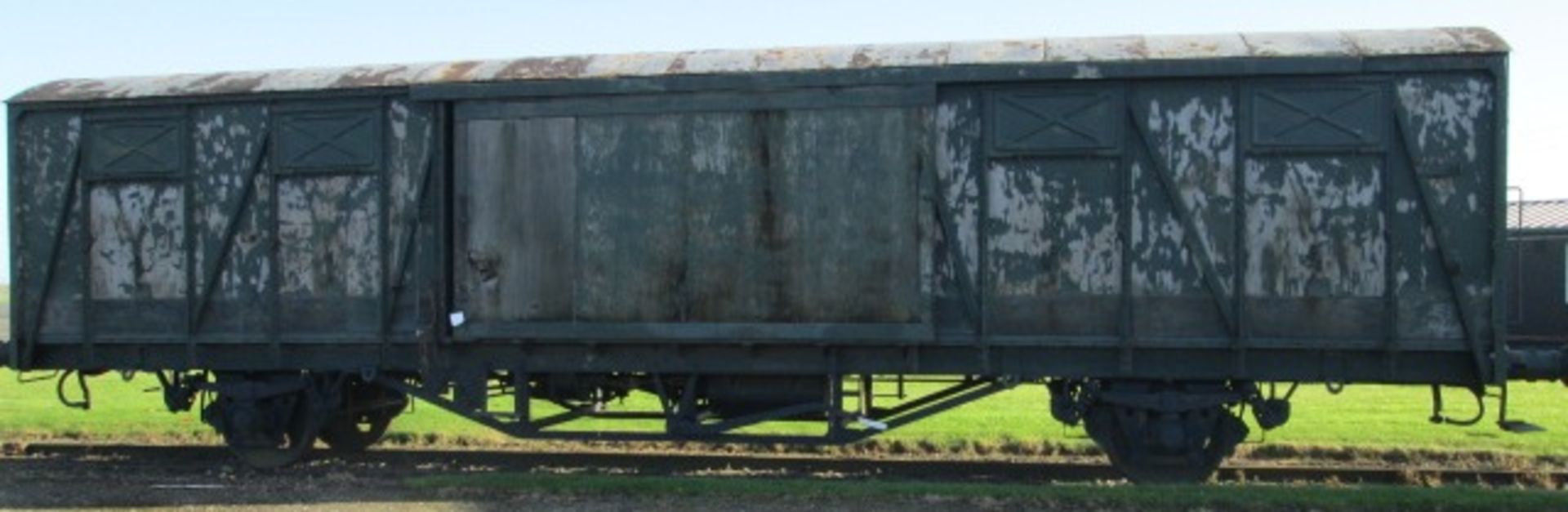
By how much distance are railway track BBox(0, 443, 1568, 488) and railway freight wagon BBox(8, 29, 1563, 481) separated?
50 cm

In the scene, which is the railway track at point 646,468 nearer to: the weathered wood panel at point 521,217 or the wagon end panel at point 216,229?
the wagon end panel at point 216,229

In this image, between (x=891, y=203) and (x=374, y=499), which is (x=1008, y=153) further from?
(x=374, y=499)

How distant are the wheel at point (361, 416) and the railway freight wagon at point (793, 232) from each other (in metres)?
0.10

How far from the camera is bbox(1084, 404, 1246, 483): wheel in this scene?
9.83m

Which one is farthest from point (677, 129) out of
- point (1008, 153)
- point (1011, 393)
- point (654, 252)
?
A: point (1011, 393)

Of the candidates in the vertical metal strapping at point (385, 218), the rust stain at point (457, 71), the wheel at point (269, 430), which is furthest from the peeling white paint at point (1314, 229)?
the wheel at point (269, 430)

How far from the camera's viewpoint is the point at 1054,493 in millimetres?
9039

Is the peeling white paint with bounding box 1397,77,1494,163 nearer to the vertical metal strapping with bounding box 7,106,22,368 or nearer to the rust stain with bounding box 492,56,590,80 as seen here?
the rust stain with bounding box 492,56,590,80

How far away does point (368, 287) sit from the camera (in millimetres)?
10664

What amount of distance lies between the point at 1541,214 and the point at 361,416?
38.3ft

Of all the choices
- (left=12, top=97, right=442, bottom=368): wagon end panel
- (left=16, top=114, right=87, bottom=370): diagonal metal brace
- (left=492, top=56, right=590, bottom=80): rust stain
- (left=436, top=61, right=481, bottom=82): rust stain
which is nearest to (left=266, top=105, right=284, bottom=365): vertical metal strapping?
(left=12, top=97, right=442, bottom=368): wagon end panel

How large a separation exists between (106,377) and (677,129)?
743 inches

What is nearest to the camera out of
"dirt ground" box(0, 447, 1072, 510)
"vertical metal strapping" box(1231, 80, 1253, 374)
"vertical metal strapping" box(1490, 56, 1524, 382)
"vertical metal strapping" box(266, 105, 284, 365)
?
"dirt ground" box(0, 447, 1072, 510)

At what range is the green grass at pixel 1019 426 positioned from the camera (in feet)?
41.1
